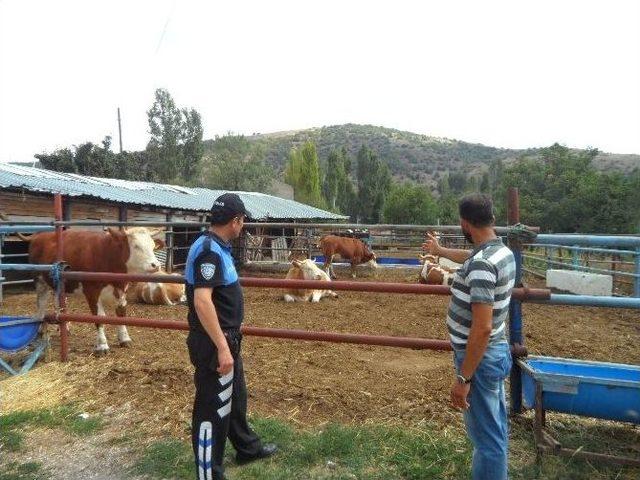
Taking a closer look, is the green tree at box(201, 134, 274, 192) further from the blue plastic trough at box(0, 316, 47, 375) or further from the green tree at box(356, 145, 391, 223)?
the blue plastic trough at box(0, 316, 47, 375)

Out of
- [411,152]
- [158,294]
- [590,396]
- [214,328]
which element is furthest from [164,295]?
[411,152]

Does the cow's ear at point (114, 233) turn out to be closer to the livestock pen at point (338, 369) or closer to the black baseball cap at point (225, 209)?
the livestock pen at point (338, 369)

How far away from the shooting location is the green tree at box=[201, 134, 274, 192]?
1646 inches

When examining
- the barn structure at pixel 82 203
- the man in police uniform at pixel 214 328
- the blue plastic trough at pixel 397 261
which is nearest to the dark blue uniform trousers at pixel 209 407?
the man in police uniform at pixel 214 328

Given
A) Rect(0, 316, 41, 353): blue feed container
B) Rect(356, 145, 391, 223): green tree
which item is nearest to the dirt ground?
Rect(0, 316, 41, 353): blue feed container

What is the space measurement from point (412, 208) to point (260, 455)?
46.5 m

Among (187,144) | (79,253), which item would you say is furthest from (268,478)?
(187,144)

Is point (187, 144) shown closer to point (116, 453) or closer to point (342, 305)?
point (342, 305)

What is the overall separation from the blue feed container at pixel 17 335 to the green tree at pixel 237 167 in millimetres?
36591

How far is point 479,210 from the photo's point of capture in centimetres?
242

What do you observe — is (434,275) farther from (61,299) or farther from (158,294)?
(61,299)

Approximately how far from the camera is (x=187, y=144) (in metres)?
44.4

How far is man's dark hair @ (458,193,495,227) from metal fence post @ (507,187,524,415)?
1178mm

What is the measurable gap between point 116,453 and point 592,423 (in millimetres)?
3334
